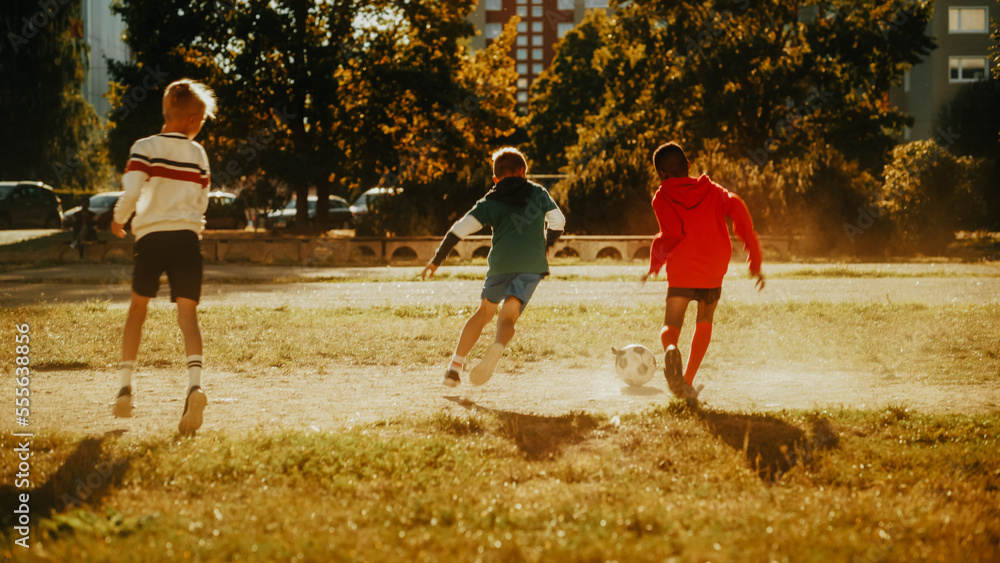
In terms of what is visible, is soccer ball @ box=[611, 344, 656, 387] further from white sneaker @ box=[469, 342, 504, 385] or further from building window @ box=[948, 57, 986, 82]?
building window @ box=[948, 57, 986, 82]

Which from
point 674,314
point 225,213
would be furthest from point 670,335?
point 225,213

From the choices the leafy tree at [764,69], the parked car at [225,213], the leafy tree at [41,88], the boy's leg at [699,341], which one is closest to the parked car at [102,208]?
the leafy tree at [41,88]

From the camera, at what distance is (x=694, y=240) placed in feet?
18.9

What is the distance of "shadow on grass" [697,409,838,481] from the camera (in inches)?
165

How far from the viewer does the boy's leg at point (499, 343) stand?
19.0ft

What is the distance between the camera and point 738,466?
409cm

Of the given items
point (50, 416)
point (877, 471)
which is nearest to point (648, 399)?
point (877, 471)

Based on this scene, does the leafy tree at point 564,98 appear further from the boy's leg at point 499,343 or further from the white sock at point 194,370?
the white sock at point 194,370

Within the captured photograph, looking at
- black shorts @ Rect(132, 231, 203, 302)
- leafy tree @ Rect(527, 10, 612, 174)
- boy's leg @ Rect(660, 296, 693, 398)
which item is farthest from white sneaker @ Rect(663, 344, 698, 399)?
leafy tree @ Rect(527, 10, 612, 174)

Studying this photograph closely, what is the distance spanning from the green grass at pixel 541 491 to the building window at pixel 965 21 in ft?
162

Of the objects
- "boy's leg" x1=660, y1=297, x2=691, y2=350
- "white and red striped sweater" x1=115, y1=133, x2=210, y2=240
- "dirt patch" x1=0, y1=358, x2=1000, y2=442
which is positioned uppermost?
"white and red striped sweater" x1=115, y1=133, x2=210, y2=240

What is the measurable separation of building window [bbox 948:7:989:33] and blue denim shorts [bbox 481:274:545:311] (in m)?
49.2

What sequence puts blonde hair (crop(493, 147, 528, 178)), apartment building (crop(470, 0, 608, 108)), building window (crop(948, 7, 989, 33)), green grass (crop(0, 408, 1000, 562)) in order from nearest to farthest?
green grass (crop(0, 408, 1000, 562)), blonde hair (crop(493, 147, 528, 178)), building window (crop(948, 7, 989, 33)), apartment building (crop(470, 0, 608, 108))

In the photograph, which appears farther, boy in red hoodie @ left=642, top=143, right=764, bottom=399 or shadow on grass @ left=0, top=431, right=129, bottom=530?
boy in red hoodie @ left=642, top=143, right=764, bottom=399
